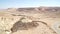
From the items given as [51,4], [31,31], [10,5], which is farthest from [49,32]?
[10,5]

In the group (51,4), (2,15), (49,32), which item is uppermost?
(51,4)

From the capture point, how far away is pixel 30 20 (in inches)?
67.4

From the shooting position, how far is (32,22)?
1701 mm

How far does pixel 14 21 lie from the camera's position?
1693 millimetres

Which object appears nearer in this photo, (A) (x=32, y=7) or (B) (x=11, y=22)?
(B) (x=11, y=22)

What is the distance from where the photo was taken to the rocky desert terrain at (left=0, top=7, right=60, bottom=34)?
164cm

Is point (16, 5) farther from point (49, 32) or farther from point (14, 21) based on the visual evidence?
point (49, 32)

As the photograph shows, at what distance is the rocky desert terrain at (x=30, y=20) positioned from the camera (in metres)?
1.64

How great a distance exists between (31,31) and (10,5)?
54cm

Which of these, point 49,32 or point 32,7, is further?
point 32,7

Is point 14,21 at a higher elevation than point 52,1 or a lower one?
lower

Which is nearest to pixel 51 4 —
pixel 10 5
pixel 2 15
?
pixel 10 5

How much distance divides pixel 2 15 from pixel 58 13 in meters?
0.87

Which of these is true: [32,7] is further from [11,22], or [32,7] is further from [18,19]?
[11,22]
